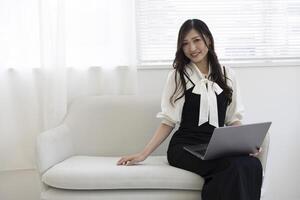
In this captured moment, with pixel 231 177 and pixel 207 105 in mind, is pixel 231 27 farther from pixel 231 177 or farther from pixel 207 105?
pixel 231 177

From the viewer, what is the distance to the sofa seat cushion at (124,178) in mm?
1824

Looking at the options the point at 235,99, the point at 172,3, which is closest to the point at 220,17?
the point at 172,3

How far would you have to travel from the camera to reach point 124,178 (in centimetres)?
183

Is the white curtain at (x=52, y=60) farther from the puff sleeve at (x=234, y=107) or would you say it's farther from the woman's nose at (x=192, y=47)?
the puff sleeve at (x=234, y=107)

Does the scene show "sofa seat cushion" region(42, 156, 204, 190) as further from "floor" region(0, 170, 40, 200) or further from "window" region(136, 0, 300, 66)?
"window" region(136, 0, 300, 66)

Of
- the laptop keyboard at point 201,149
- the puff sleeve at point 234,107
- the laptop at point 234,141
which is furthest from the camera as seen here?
the puff sleeve at point 234,107

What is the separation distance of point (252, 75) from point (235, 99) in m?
0.55

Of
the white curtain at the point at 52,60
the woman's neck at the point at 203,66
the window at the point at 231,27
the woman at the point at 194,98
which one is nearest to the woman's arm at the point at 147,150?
the woman at the point at 194,98

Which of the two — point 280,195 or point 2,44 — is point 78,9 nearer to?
point 2,44

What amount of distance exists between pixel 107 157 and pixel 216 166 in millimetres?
792

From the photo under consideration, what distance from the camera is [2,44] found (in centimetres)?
244

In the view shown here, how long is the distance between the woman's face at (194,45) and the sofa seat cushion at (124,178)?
2.07 ft

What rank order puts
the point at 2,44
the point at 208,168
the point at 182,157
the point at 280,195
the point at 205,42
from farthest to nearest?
the point at 280,195, the point at 2,44, the point at 205,42, the point at 182,157, the point at 208,168

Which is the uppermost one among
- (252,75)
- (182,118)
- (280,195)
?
(252,75)
